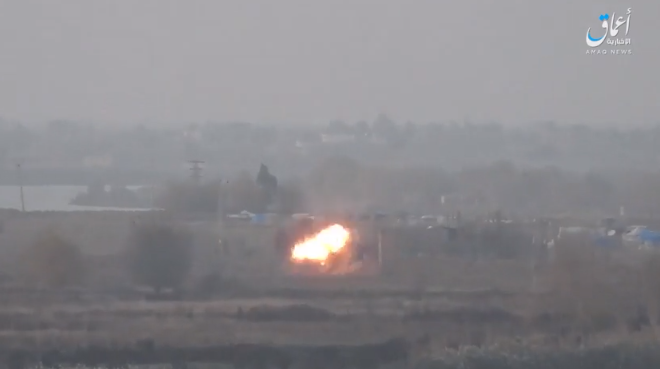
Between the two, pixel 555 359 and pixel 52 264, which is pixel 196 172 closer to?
pixel 52 264

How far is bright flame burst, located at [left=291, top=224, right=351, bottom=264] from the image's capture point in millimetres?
19781

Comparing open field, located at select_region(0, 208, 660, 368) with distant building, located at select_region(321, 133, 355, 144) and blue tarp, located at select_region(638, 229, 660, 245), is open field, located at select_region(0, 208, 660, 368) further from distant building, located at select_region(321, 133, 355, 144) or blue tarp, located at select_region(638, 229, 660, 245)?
distant building, located at select_region(321, 133, 355, 144)

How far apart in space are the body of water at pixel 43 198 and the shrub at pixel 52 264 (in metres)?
6.56

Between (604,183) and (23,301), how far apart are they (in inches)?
701

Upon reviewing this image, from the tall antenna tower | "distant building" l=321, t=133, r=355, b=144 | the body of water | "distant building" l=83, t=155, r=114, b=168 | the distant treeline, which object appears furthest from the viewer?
"distant building" l=321, t=133, r=355, b=144

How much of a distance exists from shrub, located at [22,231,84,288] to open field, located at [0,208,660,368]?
27 centimetres

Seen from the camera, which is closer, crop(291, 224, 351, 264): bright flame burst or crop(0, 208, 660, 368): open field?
crop(0, 208, 660, 368): open field

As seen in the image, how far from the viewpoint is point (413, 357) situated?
36.9 ft

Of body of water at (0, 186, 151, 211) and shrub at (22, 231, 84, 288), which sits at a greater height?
body of water at (0, 186, 151, 211)

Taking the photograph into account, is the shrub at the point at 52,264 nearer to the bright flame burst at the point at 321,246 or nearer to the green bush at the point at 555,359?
the bright flame burst at the point at 321,246

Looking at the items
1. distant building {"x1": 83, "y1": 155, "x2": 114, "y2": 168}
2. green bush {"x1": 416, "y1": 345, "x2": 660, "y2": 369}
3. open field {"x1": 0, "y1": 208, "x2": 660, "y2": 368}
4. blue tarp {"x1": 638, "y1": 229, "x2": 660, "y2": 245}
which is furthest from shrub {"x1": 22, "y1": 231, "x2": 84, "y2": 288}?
distant building {"x1": 83, "y1": 155, "x2": 114, "y2": 168}

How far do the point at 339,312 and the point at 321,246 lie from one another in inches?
193

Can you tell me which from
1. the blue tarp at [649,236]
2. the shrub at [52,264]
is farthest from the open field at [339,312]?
the blue tarp at [649,236]

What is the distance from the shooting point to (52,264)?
17.5 metres
